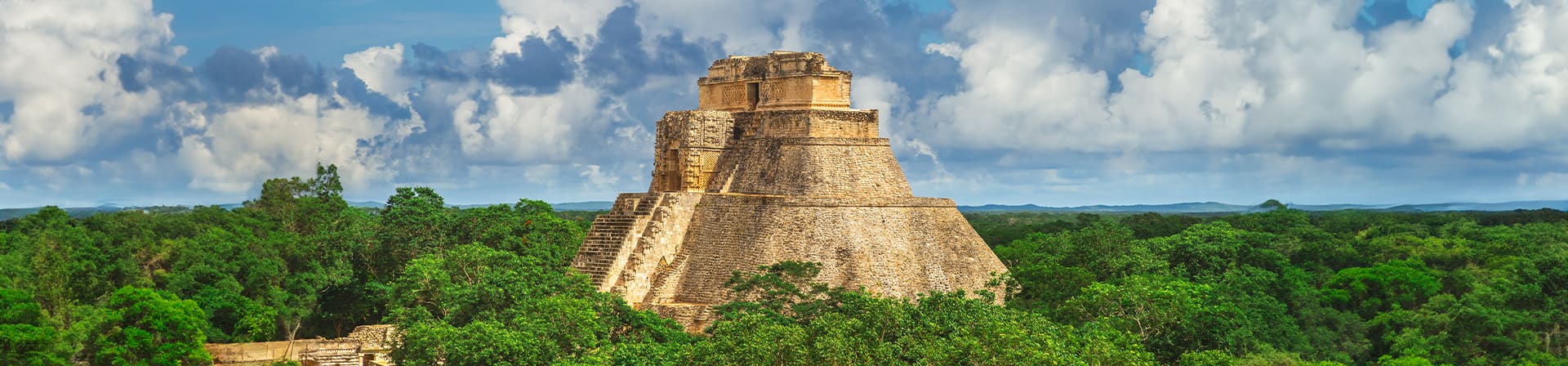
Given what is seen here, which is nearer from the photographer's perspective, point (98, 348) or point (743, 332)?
point (743, 332)

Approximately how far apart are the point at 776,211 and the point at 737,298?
11.8 ft

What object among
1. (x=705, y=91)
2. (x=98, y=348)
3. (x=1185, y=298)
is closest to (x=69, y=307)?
(x=98, y=348)

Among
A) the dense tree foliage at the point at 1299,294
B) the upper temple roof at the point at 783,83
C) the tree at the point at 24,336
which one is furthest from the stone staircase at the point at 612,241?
the tree at the point at 24,336

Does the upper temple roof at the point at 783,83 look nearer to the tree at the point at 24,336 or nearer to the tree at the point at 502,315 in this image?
the tree at the point at 502,315

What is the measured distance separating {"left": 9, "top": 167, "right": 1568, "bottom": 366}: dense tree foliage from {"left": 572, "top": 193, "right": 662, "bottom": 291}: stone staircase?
123 centimetres

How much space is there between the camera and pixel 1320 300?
2101 inches

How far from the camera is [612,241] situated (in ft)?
125

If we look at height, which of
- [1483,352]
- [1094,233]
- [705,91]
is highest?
[705,91]

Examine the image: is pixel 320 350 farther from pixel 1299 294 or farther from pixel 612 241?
pixel 1299 294

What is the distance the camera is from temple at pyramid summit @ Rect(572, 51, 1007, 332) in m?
36.7

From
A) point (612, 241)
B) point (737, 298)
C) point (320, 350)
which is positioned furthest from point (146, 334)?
point (737, 298)

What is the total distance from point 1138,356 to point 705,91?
1811 centimetres

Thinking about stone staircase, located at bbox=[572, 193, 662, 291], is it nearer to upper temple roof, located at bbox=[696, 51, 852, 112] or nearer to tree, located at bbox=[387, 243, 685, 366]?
tree, located at bbox=[387, 243, 685, 366]

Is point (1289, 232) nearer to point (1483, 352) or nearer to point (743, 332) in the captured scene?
point (1483, 352)
